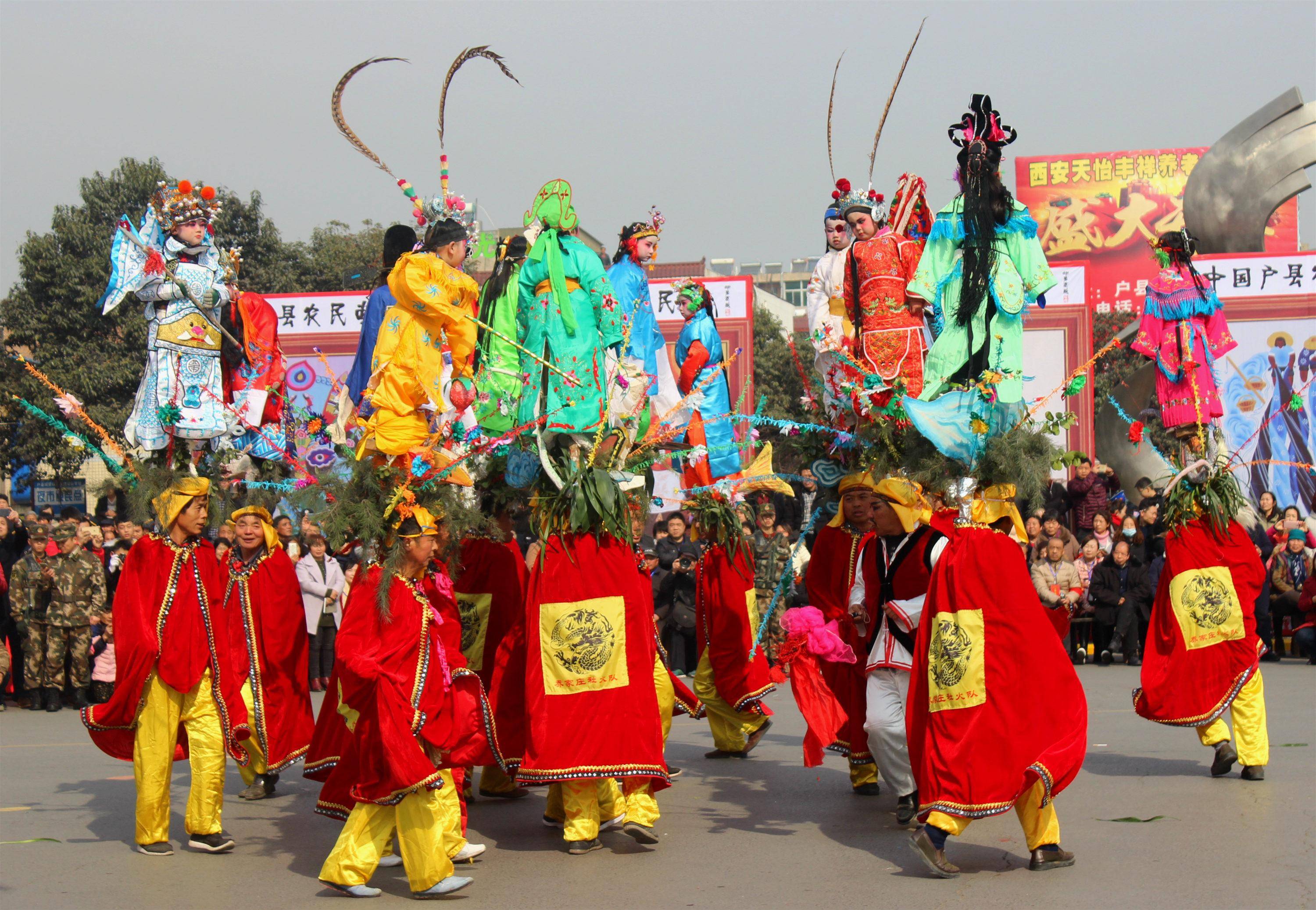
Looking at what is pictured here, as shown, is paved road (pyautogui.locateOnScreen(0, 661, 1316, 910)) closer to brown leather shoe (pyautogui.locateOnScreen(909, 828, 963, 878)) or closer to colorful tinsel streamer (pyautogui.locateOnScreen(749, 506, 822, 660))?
brown leather shoe (pyautogui.locateOnScreen(909, 828, 963, 878))

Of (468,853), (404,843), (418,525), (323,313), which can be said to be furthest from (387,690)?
(323,313)

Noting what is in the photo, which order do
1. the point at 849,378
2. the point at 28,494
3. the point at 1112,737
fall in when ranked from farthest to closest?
the point at 28,494 < the point at 1112,737 < the point at 849,378

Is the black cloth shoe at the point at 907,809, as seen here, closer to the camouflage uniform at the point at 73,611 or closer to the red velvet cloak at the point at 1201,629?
the red velvet cloak at the point at 1201,629

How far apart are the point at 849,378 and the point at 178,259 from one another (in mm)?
4043

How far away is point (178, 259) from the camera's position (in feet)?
26.5

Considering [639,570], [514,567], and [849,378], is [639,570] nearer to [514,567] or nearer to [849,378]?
[514,567]

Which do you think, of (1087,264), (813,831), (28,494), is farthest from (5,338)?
(813,831)

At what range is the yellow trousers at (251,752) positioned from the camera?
24.0 feet

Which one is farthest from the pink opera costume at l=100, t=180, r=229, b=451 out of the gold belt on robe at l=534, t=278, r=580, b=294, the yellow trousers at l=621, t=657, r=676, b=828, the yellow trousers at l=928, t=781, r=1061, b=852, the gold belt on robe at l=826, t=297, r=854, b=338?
the yellow trousers at l=928, t=781, r=1061, b=852

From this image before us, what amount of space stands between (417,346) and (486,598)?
156cm

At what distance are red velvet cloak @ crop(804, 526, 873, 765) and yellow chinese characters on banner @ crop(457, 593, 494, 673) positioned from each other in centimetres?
173

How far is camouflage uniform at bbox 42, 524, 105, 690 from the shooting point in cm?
1136

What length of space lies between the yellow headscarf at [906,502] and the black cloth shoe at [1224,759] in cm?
259

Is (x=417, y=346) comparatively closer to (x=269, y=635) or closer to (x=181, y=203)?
(x=269, y=635)
